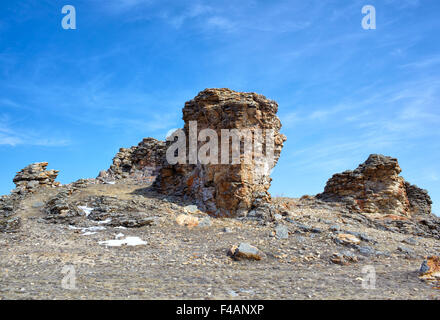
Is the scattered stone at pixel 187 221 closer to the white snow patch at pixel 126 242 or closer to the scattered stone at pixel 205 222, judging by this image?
the scattered stone at pixel 205 222

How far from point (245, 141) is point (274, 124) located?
3035mm

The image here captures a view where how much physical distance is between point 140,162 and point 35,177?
10.9 m

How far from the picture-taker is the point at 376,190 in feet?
75.1

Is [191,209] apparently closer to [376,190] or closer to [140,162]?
[376,190]

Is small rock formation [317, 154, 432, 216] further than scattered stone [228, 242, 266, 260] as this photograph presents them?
Yes

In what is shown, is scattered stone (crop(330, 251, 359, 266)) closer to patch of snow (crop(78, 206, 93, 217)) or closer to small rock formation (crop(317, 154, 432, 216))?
small rock formation (crop(317, 154, 432, 216))

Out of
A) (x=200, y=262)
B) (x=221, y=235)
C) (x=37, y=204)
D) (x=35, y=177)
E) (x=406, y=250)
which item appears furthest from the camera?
(x=35, y=177)

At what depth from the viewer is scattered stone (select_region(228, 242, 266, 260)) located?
1179cm

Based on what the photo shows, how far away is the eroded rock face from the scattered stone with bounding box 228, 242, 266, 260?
16.1 feet

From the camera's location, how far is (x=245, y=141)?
17750 mm

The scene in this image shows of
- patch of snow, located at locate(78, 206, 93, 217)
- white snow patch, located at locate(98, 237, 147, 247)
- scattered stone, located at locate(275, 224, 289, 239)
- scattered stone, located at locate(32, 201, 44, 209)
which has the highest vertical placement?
scattered stone, located at locate(32, 201, 44, 209)

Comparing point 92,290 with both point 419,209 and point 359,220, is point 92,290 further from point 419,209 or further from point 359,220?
point 419,209

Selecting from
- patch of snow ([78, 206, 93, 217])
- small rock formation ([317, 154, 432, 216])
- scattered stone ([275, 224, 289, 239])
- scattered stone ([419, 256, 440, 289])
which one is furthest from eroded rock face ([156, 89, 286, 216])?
scattered stone ([419, 256, 440, 289])

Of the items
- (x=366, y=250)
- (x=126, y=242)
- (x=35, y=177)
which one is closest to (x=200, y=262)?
(x=126, y=242)
